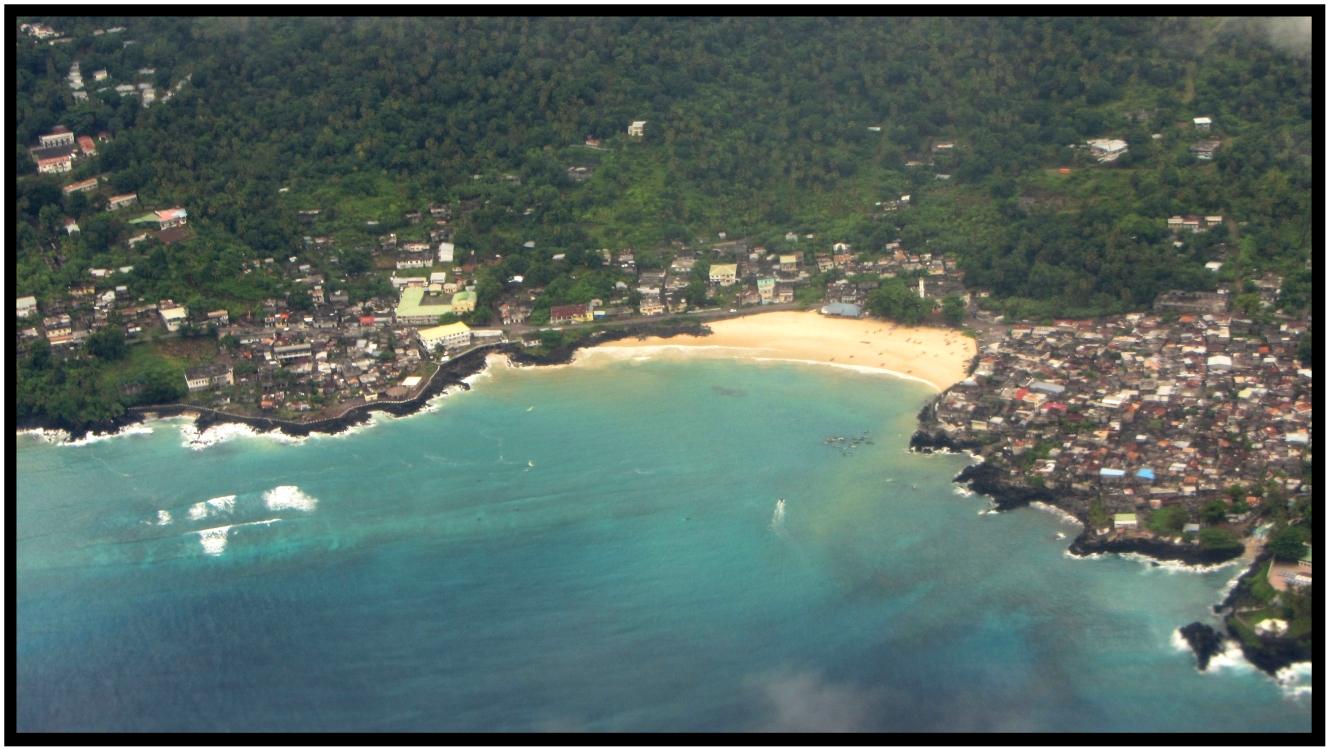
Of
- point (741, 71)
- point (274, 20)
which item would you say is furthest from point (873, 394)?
point (274, 20)

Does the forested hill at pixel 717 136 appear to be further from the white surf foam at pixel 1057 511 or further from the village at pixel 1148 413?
the white surf foam at pixel 1057 511

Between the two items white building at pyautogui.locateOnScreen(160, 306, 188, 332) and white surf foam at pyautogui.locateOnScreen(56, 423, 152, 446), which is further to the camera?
white building at pyautogui.locateOnScreen(160, 306, 188, 332)

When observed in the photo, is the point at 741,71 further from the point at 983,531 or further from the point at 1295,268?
the point at 983,531

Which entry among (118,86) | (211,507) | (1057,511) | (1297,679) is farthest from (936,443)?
(118,86)

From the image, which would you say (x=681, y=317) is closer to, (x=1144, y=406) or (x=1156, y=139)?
(x=1144, y=406)

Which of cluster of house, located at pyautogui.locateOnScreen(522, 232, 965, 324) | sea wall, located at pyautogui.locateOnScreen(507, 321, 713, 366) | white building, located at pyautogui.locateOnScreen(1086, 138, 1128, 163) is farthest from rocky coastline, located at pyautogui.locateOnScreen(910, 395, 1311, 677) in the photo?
white building, located at pyautogui.locateOnScreen(1086, 138, 1128, 163)

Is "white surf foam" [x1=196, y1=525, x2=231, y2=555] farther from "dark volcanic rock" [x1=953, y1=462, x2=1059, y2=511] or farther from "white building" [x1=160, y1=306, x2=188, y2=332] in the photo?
"dark volcanic rock" [x1=953, y1=462, x2=1059, y2=511]

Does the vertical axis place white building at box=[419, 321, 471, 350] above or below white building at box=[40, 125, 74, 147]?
below
